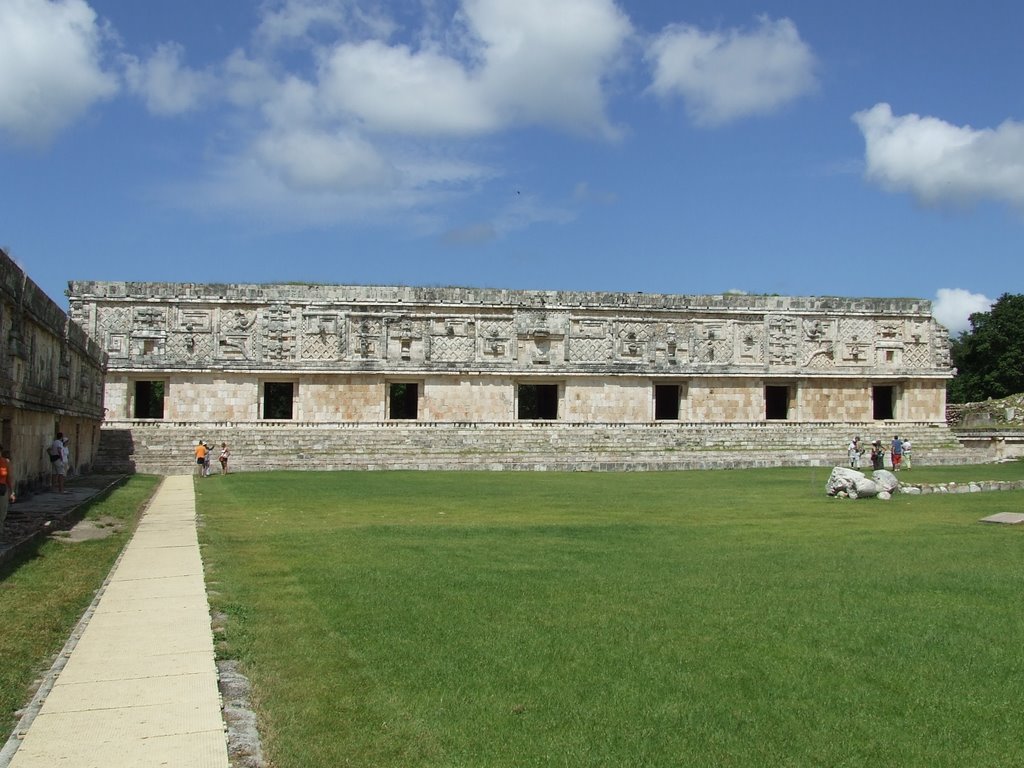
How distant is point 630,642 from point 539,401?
33965 millimetres

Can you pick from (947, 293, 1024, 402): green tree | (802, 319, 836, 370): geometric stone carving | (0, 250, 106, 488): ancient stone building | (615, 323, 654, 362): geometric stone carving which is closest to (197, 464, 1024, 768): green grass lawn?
(0, 250, 106, 488): ancient stone building

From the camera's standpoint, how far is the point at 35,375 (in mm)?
15547

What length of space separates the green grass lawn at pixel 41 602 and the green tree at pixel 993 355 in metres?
48.1

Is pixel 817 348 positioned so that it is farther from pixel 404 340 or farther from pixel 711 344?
pixel 404 340

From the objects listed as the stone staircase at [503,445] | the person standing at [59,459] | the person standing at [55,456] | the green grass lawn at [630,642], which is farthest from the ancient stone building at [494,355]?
the green grass lawn at [630,642]

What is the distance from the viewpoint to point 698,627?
5.88 metres

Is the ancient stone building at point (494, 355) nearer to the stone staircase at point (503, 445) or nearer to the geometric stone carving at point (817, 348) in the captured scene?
the geometric stone carving at point (817, 348)

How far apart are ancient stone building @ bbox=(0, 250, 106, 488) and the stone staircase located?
566 centimetres

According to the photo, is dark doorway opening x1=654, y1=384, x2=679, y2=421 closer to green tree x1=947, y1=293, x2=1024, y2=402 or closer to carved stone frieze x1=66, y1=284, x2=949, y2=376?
carved stone frieze x1=66, y1=284, x2=949, y2=376

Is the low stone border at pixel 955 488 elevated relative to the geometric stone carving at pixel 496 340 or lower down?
lower down

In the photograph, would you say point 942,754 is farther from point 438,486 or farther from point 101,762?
point 438,486

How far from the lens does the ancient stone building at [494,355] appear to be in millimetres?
31406

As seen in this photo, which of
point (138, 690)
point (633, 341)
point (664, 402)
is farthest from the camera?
point (664, 402)

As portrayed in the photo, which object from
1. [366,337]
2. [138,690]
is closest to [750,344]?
[366,337]
